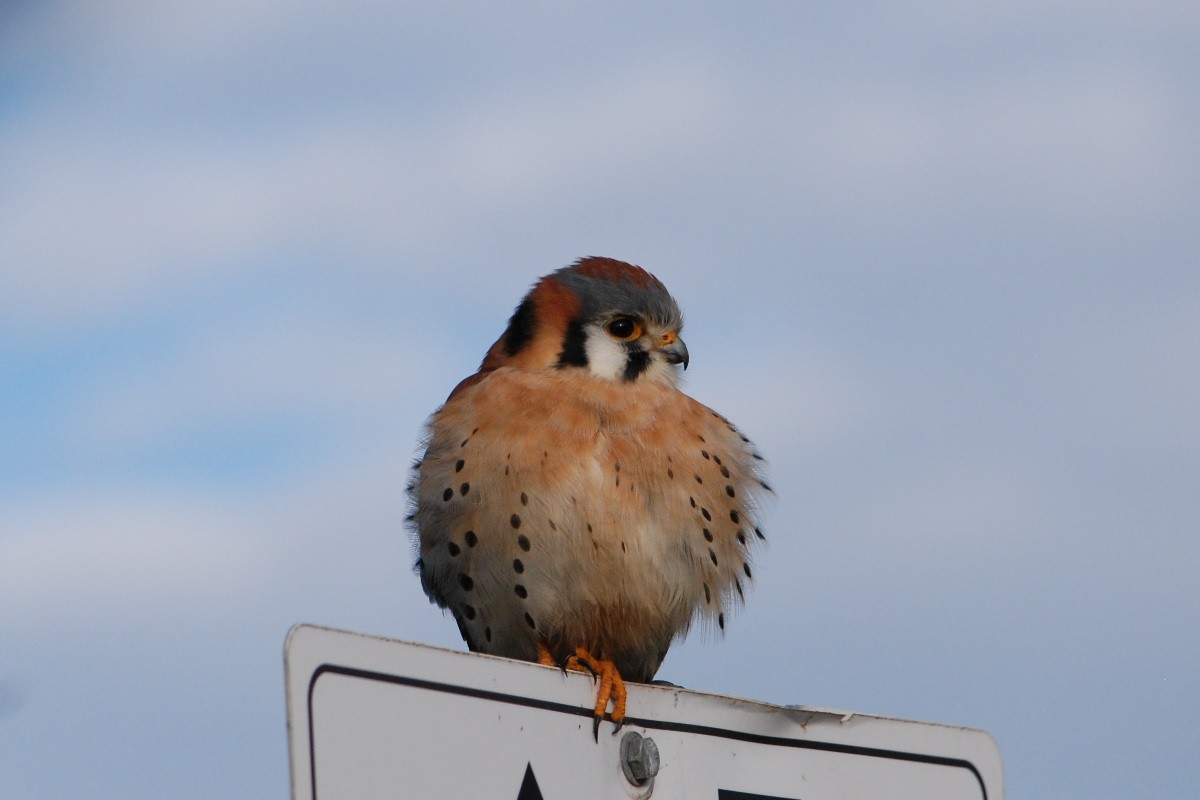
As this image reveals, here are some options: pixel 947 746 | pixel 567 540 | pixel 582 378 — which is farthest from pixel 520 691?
pixel 582 378

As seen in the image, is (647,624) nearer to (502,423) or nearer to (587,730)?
(502,423)

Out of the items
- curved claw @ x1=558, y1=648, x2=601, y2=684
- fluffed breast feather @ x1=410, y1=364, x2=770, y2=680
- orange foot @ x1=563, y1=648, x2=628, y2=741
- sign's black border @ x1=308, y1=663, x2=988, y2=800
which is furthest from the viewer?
fluffed breast feather @ x1=410, y1=364, x2=770, y2=680

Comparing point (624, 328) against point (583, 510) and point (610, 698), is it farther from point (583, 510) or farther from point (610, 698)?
point (610, 698)

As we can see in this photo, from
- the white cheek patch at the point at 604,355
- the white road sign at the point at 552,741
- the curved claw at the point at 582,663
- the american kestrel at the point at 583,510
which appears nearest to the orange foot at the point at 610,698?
the white road sign at the point at 552,741

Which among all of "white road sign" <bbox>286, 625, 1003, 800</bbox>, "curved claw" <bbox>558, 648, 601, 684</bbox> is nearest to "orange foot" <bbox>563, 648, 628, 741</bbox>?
"white road sign" <bbox>286, 625, 1003, 800</bbox>

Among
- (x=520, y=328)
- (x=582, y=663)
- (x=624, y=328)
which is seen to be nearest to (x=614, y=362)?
(x=624, y=328)

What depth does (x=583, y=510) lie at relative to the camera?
324 centimetres

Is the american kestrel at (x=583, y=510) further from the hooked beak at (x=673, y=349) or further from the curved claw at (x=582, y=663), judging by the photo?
the curved claw at (x=582, y=663)

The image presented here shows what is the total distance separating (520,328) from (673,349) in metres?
0.43

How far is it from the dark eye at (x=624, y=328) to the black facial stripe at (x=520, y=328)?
0.71ft

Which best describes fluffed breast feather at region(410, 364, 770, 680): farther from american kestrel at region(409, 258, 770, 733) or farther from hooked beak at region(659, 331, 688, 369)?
hooked beak at region(659, 331, 688, 369)

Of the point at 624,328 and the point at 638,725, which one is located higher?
the point at 624,328

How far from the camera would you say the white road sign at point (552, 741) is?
1.56 m

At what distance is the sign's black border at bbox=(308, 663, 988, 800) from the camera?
156cm
